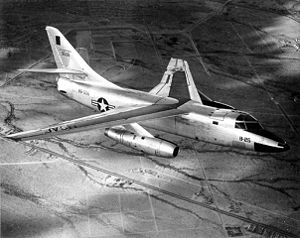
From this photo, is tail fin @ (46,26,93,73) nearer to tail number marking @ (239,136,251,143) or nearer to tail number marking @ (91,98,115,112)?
tail number marking @ (91,98,115,112)

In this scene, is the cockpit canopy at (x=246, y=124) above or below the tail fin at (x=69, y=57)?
below

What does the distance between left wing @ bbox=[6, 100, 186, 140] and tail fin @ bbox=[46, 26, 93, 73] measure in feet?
15.0

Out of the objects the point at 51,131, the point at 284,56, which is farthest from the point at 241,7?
the point at 51,131

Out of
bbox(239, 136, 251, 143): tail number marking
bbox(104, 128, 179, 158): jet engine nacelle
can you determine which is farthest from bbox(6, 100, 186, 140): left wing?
bbox(239, 136, 251, 143): tail number marking

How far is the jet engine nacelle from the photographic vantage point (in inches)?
1057

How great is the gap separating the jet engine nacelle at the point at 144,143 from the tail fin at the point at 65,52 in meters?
5.17

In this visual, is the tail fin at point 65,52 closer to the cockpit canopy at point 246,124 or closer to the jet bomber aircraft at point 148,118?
the jet bomber aircraft at point 148,118

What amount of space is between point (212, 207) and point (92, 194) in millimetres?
6893

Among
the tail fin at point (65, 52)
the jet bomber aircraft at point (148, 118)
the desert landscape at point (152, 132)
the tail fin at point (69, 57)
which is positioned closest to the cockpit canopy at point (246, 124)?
the jet bomber aircraft at point (148, 118)

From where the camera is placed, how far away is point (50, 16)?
151ft

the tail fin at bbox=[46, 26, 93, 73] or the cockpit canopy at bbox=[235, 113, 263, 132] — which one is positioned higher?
the tail fin at bbox=[46, 26, 93, 73]

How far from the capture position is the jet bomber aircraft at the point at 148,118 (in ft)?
87.0

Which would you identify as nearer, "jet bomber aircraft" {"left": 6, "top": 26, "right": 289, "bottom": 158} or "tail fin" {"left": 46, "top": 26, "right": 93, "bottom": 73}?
"jet bomber aircraft" {"left": 6, "top": 26, "right": 289, "bottom": 158}

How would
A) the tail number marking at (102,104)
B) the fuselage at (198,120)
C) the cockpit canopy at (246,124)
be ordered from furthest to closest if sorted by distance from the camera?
Result: the tail number marking at (102,104) < the cockpit canopy at (246,124) < the fuselage at (198,120)
